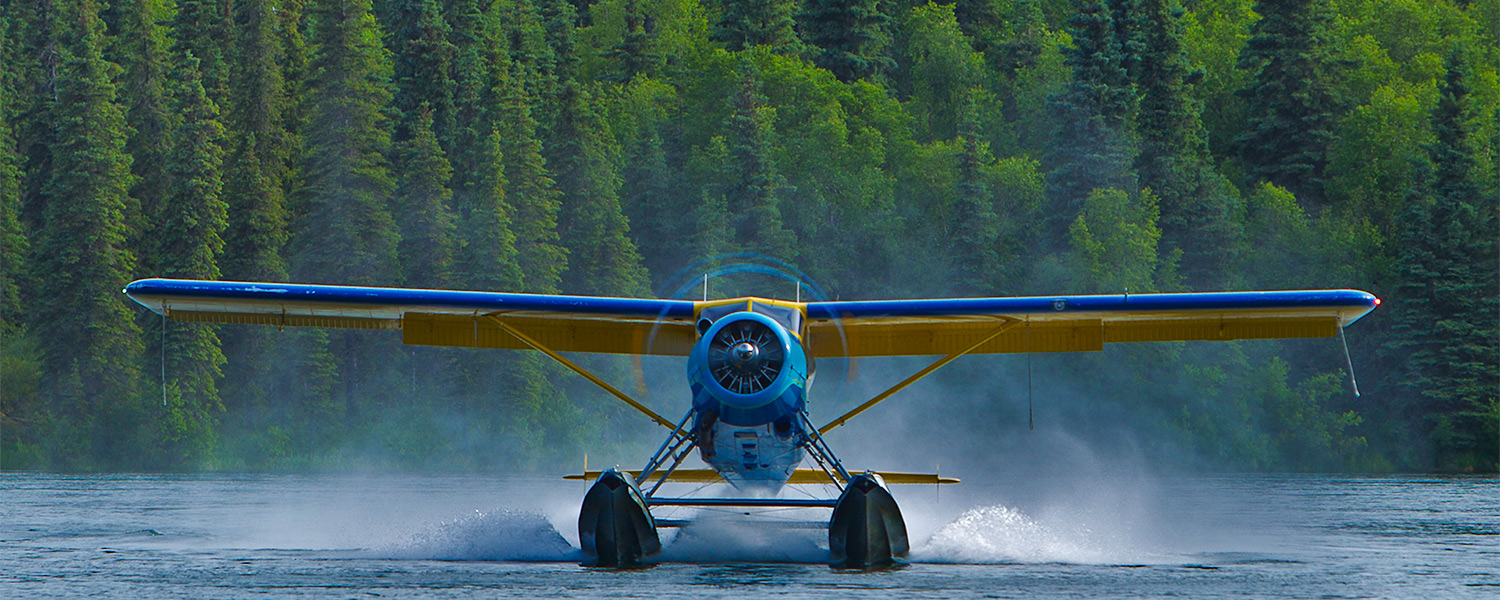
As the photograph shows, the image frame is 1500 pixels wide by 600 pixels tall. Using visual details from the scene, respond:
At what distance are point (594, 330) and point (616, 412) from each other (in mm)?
30956

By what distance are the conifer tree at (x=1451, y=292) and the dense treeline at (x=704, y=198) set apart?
0.34 ft

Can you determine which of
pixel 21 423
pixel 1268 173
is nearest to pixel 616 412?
pixel 21 423

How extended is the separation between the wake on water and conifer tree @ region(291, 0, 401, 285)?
3452 centimetres

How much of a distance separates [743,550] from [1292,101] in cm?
4979

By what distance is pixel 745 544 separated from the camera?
16.8 meters

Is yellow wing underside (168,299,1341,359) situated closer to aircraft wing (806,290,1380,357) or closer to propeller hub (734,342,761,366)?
aircraft wing (806,290,1380,357)

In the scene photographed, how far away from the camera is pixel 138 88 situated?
59375 mm

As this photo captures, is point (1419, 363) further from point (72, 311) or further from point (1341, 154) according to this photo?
point (72, 311)

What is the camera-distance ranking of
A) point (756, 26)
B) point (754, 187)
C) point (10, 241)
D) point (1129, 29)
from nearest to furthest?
point (754, 187) → point (10, 241) → point (1129, 29) → point (756, 26)

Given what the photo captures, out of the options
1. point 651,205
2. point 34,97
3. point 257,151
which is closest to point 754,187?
point 651,205

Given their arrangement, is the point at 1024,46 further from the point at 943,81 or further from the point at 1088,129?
the point at 1088,129

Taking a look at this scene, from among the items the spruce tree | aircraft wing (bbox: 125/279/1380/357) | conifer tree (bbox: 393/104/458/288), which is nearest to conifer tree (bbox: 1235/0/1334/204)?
the spruce tree

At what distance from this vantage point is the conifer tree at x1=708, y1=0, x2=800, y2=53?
229ft

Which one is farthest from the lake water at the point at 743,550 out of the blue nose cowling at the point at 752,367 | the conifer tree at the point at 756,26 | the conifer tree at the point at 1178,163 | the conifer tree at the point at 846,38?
the conifer tree at the point at 846,38
